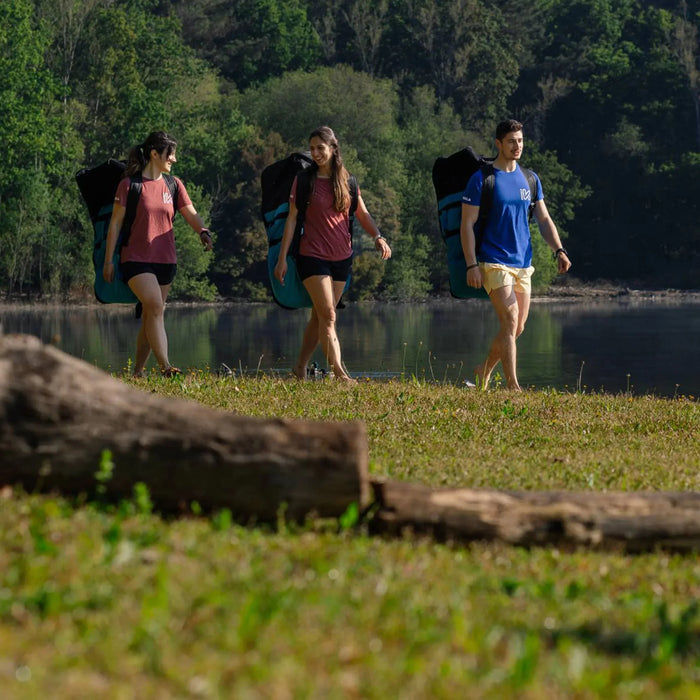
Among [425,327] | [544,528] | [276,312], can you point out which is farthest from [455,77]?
[544,528]

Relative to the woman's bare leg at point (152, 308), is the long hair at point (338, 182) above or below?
above

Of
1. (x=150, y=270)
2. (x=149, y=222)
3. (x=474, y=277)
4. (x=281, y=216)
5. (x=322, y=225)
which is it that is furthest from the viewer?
(x=281, y=216)

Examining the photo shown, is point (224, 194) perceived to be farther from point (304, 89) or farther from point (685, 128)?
point (685, 128)

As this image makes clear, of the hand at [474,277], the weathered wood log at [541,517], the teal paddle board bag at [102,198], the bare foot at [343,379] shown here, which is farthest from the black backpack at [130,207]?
the weathered wood log at [541,517]

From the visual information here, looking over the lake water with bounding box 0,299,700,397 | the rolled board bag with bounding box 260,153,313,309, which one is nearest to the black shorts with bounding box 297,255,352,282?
the rolled board bag with bounding box 260,153,313,309

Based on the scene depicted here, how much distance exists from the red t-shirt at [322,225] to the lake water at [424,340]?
377cm

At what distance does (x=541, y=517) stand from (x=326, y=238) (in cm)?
775

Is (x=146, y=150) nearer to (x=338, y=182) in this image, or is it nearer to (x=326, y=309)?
(x=338, y=182)

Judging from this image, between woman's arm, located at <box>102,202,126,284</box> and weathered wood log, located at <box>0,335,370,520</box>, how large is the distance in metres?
8.08

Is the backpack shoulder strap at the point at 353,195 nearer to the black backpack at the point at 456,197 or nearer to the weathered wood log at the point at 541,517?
the black backpack at the point at 456,197

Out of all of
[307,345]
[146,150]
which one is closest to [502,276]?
[307,345]

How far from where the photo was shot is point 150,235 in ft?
45.5

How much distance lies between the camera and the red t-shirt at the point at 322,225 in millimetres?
13547

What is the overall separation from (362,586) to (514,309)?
27.7 ft
